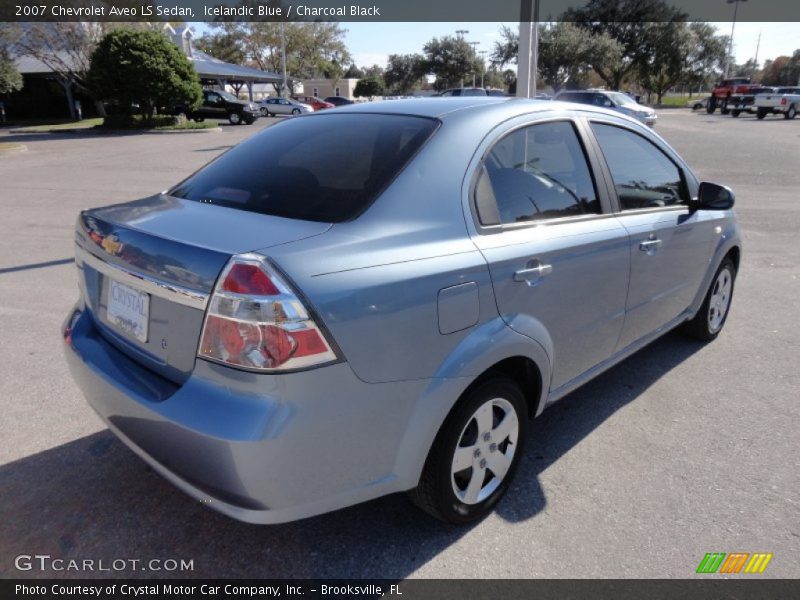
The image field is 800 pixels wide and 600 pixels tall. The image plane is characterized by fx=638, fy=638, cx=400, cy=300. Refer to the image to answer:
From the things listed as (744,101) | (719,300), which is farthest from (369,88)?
(719,300)

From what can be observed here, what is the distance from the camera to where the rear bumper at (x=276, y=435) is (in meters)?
1.97

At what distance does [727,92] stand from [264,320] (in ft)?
160

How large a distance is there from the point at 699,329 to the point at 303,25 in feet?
273

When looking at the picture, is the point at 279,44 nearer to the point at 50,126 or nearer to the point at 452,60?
the point at 452,60

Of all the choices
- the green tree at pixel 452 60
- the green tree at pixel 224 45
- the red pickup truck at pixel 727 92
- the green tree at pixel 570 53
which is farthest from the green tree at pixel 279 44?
the red pickup truck at pixel 727 92

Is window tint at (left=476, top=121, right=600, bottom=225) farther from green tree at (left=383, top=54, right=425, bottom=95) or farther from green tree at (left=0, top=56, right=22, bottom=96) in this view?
green tree at (left=383, top=54, right=425, bottom=95)

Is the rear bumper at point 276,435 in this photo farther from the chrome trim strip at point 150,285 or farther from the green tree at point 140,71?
the green tree at point 140,71

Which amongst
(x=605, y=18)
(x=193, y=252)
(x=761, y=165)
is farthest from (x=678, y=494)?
(x=605, y=18)

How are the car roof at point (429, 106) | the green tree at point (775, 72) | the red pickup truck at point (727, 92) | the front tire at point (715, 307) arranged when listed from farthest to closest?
the green tree at point (775, 72), the red pickup truck at point (727, 92), the front tire at point (715, 307), the car roof at point (429, 106)

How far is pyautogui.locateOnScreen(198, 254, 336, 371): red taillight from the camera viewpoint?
1963mm

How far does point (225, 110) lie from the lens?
35.4m

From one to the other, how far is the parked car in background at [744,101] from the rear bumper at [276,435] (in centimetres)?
4331

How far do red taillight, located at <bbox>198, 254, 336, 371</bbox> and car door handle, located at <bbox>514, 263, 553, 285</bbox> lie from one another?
0.96 m

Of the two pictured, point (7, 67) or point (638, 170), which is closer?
point (638, 170)
